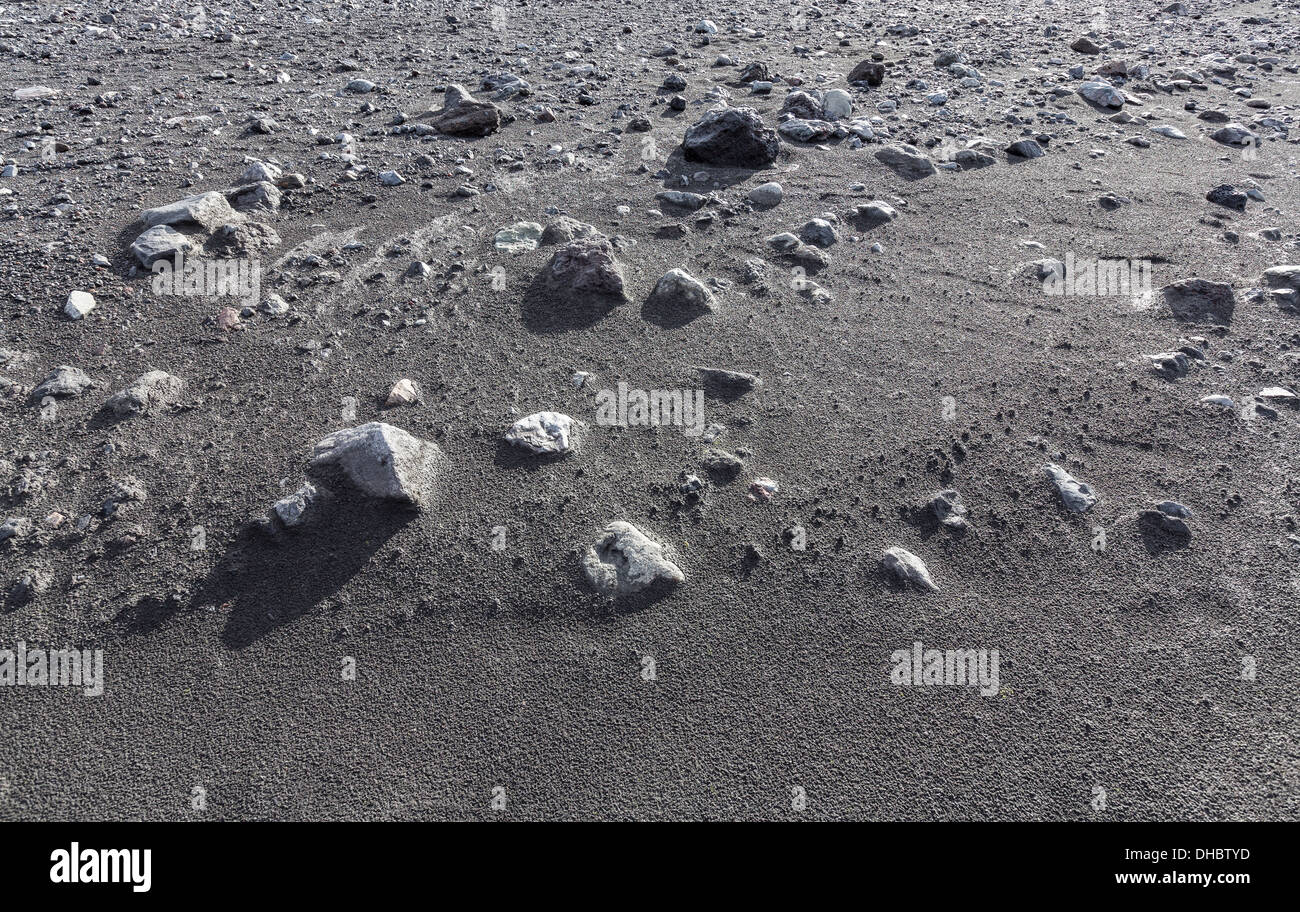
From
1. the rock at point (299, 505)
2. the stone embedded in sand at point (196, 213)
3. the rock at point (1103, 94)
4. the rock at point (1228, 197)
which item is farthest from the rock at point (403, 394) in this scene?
the rock at point (1103, 94)

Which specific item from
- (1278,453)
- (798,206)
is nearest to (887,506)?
(1278,453)

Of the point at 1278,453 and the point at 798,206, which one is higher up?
the point at 798,206

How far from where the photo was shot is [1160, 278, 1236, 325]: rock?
212 inches

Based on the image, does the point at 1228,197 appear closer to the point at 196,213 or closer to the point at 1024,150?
the point at 1024,150

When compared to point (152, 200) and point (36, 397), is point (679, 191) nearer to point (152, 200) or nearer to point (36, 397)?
point (152, 200)

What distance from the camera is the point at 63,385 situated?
4484mm

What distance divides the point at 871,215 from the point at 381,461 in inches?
163

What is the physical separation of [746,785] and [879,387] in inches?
100

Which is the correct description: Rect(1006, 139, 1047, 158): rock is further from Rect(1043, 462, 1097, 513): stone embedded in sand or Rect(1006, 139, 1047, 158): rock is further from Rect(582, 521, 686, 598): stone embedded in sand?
Rect(582, 521, 686, 598): stone embedded in sand

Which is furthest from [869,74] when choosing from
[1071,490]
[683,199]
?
[1071,490]

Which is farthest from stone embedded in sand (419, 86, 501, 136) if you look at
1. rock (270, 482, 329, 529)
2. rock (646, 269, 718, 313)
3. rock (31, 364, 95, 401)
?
rock (270, 482, 329, 529)

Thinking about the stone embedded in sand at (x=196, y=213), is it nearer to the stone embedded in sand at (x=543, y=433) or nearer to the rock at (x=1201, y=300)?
the stone embedded in sand at (x=543, y=433)

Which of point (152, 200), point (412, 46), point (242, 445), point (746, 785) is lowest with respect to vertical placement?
point (746, 785)

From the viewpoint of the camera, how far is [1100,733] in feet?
10.7
